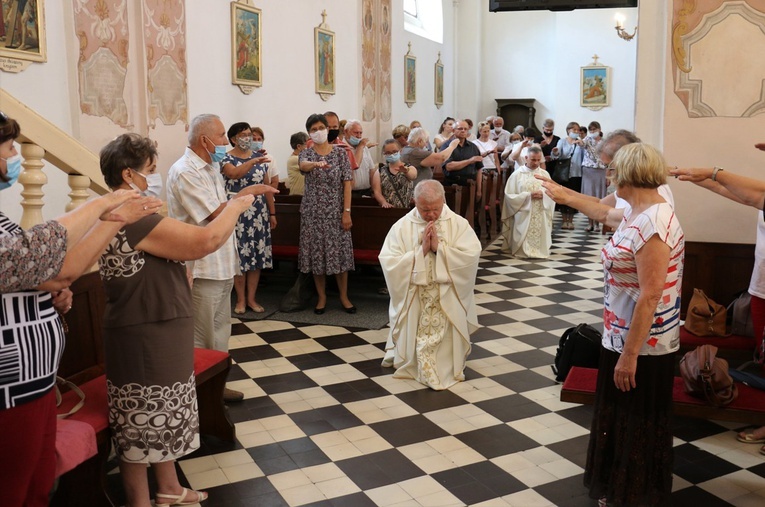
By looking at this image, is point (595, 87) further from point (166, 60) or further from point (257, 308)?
point (257, 308)

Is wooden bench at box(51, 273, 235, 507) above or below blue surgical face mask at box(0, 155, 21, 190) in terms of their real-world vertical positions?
below

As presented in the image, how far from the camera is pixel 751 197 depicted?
4.12 m

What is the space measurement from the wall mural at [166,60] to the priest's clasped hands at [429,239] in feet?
10.9

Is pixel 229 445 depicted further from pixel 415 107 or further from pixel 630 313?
pixel 415 107

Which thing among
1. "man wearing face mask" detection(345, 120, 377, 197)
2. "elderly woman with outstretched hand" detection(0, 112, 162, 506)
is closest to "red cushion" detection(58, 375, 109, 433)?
"elderly woman with outstretched hand" detection(0, 112, 162, 506)

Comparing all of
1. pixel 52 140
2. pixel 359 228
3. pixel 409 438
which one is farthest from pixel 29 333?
pixel 359 228

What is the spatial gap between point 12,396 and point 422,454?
256 cm

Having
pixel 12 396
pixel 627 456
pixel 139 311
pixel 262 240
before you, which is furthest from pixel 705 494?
pixel 262 240

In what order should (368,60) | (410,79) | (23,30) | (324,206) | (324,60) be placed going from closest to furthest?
(23,30)
(324,206)
(324,60)
(368,60)
(410,79)

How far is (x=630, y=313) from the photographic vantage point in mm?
3367

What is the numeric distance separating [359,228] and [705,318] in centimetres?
396

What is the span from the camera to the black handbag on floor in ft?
17.5

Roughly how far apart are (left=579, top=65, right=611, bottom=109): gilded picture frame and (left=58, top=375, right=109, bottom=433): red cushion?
17882 millimetres

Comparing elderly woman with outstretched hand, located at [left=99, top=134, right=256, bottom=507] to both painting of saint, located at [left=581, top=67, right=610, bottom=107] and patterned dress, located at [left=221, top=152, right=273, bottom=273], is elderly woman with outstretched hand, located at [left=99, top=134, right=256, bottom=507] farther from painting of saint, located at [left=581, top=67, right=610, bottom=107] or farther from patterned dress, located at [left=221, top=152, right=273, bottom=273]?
painting of saint, located at [left=581, top=67, right=610, bottom=107]
